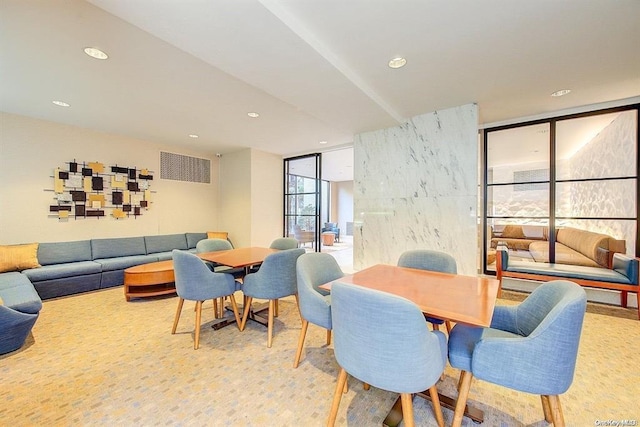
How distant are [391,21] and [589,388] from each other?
119 inches

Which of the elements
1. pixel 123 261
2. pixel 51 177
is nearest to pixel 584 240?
pixel 123 261

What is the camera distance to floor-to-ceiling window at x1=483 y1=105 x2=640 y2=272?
3.40 meters

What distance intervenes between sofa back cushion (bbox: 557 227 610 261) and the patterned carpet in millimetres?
1006

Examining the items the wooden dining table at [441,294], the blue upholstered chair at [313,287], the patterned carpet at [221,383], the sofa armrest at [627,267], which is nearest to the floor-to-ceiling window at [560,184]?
the sofa armrest at [627,267]

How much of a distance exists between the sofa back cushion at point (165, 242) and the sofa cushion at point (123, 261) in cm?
38

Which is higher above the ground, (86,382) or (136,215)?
Result: (136,215)

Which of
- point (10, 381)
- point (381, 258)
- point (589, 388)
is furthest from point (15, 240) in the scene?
point (589, 388)

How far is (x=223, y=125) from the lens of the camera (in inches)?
171

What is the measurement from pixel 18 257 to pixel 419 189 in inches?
230

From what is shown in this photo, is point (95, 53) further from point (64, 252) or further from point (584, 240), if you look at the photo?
point (584, 240)

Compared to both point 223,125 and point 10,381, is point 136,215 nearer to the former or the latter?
point 223,125

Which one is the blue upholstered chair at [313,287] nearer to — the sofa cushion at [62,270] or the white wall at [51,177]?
the sofa cushion at [62,270]

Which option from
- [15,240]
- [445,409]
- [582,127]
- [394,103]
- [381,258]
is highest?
[394,103]

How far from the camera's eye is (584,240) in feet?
11.7
